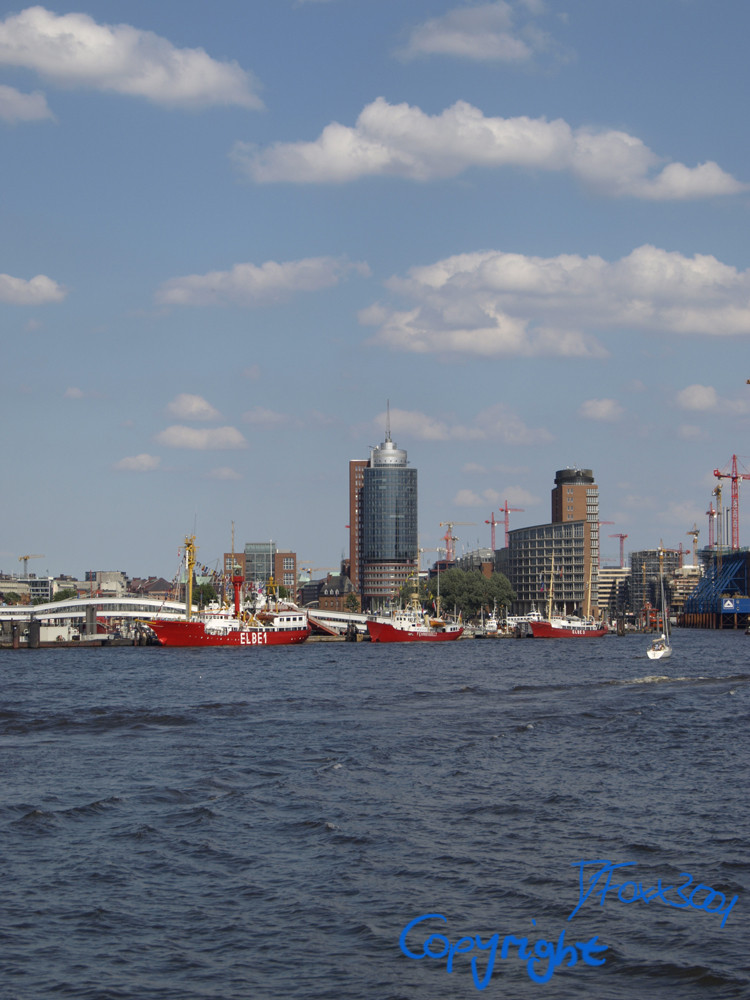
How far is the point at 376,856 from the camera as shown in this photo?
102 ft

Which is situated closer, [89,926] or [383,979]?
[383,979]

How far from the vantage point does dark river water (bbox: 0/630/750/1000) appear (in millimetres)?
22406

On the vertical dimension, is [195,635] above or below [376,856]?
below

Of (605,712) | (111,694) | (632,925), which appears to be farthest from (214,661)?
(632,925)

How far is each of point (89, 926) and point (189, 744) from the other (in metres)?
28.3

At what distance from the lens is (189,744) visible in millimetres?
53406

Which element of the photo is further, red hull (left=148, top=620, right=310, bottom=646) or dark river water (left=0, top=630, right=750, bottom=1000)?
red hull (left=148, top=620, right=310, bottom=646)

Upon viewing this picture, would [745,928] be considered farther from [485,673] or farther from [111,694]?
[485,673]

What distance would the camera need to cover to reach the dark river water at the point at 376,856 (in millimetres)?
22406

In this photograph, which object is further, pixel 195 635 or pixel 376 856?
pixel 195 635

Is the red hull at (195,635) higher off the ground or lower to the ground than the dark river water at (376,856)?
lower

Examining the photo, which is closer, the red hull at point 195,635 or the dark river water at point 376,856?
the dark river water at point 376,856

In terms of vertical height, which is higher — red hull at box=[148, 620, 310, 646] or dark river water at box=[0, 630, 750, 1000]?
dark river water at box=[0, 630, 750, 1000]

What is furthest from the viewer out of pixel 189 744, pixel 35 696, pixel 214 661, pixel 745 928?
pixel 214 661
